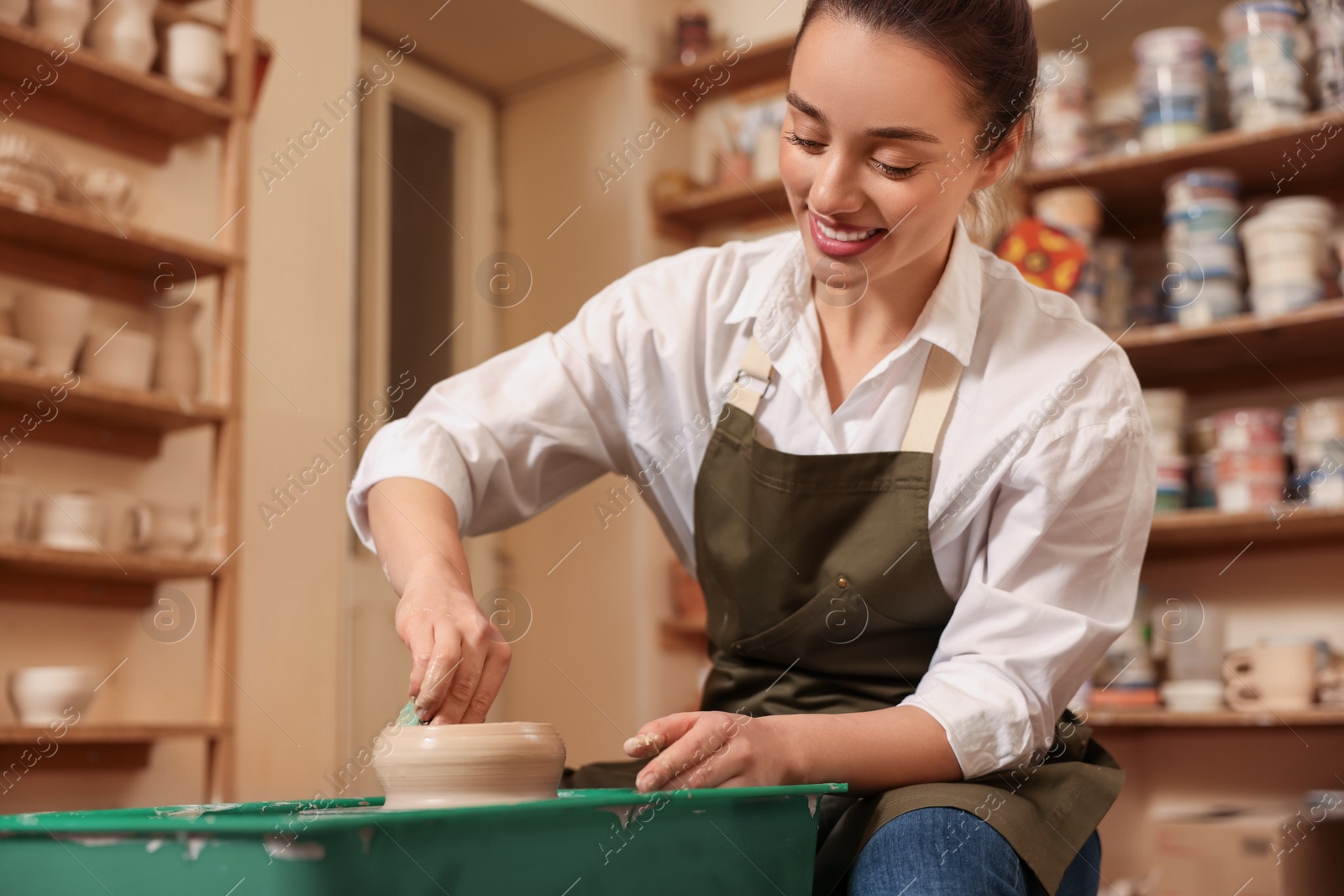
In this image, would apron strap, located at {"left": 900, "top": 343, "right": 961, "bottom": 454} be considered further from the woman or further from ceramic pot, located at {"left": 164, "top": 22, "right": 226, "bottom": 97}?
ceramic pot, located at {"left": 164, "top": 22, "right": 226, "bottom": 97}

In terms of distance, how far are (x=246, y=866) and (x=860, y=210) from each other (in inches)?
30.4

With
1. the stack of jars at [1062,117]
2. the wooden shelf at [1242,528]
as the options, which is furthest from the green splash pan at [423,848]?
the stack of jars at [1062,117]

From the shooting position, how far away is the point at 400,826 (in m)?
0.62

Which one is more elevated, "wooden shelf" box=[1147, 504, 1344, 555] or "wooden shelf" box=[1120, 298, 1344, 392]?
"wooden shelf" box=[1120, 298, 1344, 392]

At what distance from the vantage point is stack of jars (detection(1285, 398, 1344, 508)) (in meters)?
2.54

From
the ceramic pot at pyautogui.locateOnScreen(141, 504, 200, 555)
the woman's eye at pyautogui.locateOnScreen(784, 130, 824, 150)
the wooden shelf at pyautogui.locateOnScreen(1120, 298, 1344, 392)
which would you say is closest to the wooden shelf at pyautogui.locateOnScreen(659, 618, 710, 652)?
the wooden shelf at pyautogui.locateOnScreen(1120, 298, 1344, 392)

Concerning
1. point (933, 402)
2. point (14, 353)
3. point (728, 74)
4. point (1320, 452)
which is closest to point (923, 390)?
point (933, 402)

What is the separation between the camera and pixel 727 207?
362 cm

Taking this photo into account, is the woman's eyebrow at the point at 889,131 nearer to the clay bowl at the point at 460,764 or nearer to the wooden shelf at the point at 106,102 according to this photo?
the clay bowl at the point at 460,764

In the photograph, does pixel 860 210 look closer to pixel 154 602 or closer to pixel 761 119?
pixel 154 602

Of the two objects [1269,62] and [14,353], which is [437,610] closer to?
[14,353]

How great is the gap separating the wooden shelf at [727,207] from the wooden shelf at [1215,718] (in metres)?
1.54

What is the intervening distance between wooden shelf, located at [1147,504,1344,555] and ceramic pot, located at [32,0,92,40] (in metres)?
2.35

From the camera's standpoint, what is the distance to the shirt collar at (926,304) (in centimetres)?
119
